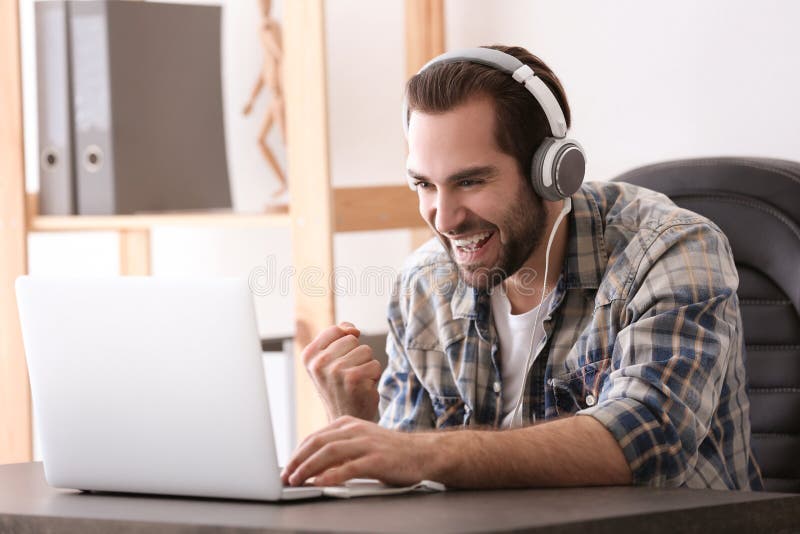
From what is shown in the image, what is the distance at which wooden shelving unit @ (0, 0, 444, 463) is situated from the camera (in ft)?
Answer: 6.24

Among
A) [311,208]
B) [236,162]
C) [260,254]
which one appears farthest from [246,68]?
[311,208]

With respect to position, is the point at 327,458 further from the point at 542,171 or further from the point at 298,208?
the point at 298,208

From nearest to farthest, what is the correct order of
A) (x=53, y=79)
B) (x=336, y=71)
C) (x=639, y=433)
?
(x=639, y=433), (x=53, y=79), (x=336, y=71)

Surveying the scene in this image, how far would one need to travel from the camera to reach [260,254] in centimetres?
272

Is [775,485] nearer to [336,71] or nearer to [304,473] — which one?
[304,473]

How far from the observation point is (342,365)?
4.68ft

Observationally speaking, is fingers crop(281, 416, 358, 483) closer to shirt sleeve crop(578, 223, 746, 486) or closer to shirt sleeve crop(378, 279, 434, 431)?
shirt sleeve crop(578, 223, 746, 486)

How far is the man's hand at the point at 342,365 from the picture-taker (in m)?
1.42

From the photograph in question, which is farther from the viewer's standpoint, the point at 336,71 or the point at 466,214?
the point at 336,71

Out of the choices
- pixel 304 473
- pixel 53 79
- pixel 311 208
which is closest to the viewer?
pixel 304 473

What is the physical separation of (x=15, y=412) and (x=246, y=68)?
955 millimetres

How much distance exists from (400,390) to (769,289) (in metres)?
0.55

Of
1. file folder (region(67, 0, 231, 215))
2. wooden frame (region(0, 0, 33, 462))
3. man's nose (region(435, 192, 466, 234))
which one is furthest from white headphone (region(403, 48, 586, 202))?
wooden frame (region(0, 0, 33, 462))

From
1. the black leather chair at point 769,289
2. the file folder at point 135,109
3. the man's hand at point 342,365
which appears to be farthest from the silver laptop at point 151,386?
the file folder at point 135,109
